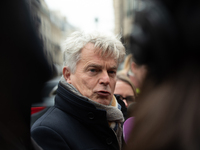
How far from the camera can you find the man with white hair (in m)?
1.43

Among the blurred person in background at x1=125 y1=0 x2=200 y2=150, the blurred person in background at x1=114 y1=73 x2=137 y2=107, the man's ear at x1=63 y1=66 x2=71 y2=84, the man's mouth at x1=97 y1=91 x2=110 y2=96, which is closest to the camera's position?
the blurred person in background at x1=125 y1=0 x2=200 y2=150

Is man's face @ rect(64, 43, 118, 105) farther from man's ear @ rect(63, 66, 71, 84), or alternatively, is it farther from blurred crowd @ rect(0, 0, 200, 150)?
blurred crowd @ rect(0, 0, 200, 150)

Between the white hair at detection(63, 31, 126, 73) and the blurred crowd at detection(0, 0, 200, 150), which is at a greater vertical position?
the blurred crowd at detection(0, 0, 200, 150)

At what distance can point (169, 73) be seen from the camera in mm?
670

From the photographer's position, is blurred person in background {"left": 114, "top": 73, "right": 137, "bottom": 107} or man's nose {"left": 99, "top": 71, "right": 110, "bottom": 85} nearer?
man's nose {"left": 99, "top": 71, "right": 110, "bottom": 85}

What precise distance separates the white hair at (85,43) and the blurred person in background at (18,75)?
42.7 inches

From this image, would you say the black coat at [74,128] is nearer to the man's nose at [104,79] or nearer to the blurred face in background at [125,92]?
the man's nose at [104,79]

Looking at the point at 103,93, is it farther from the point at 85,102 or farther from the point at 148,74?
the point at 148,74

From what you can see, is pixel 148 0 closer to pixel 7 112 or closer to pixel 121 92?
pixel 7 112

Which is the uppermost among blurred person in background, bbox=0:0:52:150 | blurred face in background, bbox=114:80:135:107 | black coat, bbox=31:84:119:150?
blurred person in background, bbox=0:0:52:150

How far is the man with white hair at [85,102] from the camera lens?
1.43 metres

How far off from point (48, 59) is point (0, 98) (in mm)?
224

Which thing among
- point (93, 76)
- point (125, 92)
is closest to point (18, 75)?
point (93, 76)

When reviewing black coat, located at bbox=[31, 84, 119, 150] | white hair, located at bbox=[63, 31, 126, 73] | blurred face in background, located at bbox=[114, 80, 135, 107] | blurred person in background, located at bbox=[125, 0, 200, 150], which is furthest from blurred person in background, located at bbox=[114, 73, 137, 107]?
blurred person in background, located at bbox=[125, 0, 200, 150]
